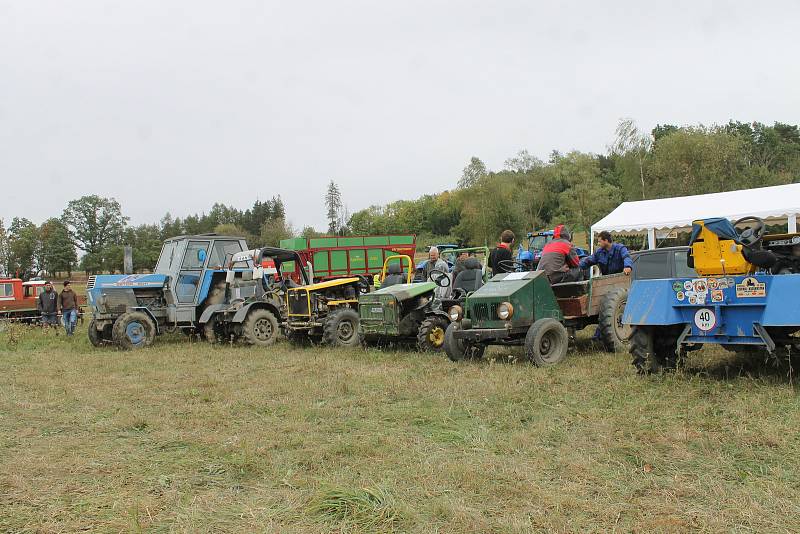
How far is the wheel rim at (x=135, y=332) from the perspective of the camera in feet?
41.1

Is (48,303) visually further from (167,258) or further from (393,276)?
(393,276)

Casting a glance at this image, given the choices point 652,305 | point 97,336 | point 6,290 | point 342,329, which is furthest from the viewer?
point 6,290

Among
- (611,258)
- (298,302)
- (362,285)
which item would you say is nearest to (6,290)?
(298,302)

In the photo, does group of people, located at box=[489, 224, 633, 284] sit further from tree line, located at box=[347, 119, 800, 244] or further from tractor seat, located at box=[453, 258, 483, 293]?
tree line, located at box=[347, 119, 800, 244]

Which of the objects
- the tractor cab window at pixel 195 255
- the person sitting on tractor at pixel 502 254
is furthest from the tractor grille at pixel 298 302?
the person sitting on tractor at pixel 502 254

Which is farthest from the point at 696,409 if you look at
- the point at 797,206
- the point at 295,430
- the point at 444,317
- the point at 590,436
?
the point at 797,206

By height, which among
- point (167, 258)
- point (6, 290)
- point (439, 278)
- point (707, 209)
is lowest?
point (439, 278)

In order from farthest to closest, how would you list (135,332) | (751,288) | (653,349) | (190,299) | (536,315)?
(190,299) < (135,332) < (536,315) < (653,349) < (751,288)

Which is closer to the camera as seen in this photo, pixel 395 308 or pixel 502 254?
pixel 395 308

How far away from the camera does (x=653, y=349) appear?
6824 millimetres

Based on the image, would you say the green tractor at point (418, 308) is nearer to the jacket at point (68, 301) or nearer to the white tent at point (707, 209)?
the jacket at point (68, 301)

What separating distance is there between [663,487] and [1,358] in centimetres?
1190

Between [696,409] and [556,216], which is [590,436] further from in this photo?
[556,216]

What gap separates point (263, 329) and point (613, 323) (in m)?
6.58
